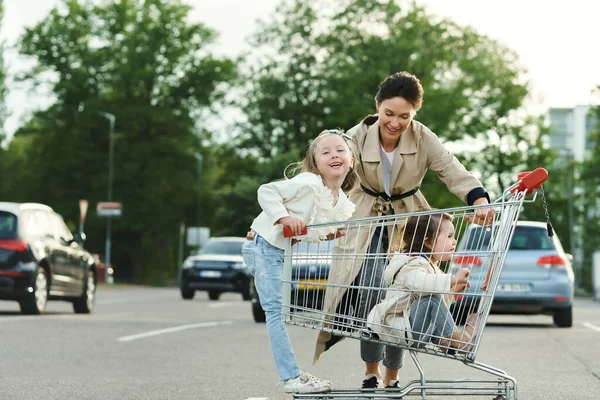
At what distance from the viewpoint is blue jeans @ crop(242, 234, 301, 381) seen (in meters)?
6.36

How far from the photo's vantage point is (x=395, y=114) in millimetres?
6809

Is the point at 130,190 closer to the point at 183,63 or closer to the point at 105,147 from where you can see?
the point at 105,147

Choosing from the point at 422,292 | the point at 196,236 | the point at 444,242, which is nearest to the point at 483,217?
the point at 444,242

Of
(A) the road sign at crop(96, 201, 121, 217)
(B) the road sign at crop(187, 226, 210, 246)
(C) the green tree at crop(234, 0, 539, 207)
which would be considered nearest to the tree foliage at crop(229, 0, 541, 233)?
(C) the green tree at crop(234, 0, 539, 207)

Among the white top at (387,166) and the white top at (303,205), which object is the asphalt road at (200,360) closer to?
the white top at (387,166)

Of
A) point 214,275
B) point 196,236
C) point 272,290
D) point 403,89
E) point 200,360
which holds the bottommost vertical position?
point 214,275

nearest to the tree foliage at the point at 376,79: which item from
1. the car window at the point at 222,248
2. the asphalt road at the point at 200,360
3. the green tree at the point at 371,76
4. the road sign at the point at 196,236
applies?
the green tree at the point at 371,76

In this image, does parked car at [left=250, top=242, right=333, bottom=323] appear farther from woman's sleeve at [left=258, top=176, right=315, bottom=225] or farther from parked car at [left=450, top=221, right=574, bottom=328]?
parked car at [left=450, top=221, right=574, bottom=328]

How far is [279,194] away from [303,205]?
0.14 m

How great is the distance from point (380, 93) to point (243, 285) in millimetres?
24118

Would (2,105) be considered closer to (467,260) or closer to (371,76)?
(371,76)

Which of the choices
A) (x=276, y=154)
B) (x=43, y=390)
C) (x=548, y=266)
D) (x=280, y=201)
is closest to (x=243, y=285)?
(x=548, y=266)

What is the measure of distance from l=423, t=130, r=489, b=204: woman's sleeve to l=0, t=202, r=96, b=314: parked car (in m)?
11.2

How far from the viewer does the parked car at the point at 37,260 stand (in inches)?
683
